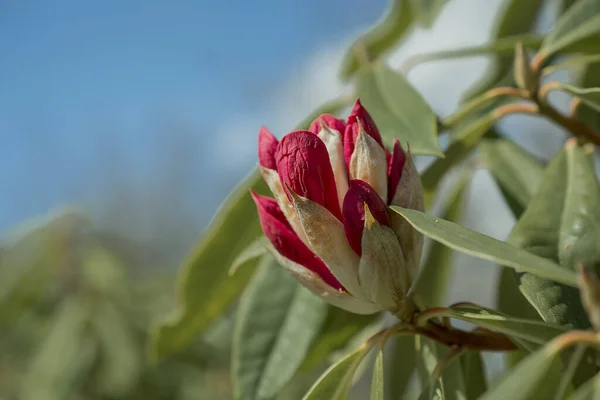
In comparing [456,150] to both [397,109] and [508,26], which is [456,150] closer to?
[397,109]

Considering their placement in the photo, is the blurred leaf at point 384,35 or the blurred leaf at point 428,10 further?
the blurred leaf at point 384,35

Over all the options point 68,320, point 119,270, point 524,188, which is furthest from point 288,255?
point 119,270

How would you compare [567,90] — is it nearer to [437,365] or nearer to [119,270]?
[437,365]

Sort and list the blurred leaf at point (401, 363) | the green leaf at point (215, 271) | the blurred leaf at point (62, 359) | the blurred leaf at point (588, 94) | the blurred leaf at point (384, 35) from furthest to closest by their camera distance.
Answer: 1. the blurred leaf at point (62, 359)
2. the blurred leaf at point (384, 35)
3. the blurred leaf at point (401, 363)
4. the green leaf at point (215, 271)
5. the blurred leaf at point (588, 94)

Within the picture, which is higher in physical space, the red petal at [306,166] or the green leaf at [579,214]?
the red petal at [306,166]

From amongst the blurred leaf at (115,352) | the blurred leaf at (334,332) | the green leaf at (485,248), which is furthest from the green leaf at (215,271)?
the blurred leaf at (115,352)

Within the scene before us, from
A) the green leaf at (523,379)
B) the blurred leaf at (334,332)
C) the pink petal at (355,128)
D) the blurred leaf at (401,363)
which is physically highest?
the pink petal at (355,128)

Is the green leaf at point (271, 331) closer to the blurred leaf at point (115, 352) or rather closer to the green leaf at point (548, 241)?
the green leaf at point (548, 241)
